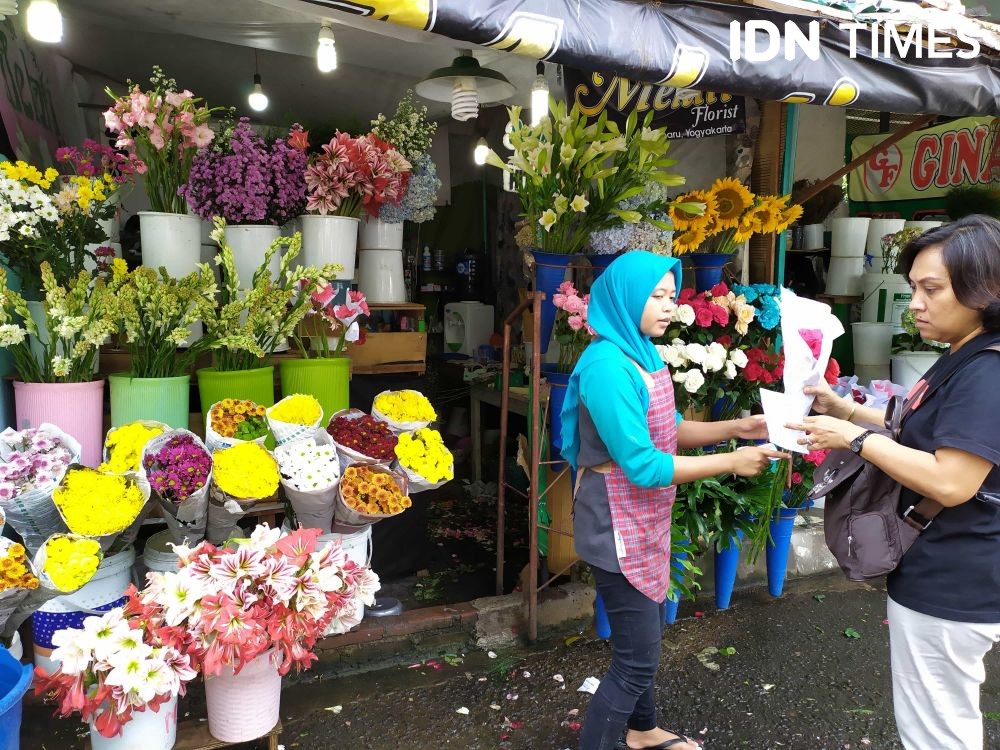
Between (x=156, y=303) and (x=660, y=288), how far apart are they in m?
1.73

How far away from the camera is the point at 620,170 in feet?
9.77

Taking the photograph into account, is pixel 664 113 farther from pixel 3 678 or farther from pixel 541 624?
pixel 3 678

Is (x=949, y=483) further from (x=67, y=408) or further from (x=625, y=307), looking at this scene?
(x=67, y=408)

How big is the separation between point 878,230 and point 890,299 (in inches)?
24.7

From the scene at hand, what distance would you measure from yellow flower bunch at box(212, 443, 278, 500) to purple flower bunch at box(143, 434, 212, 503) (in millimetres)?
46

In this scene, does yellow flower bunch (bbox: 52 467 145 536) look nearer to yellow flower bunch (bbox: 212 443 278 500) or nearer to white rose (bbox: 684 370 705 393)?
yellow flower bunch (bbox: 212 443 278 500)

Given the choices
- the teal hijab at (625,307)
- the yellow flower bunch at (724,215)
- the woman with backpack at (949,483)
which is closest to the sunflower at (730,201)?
the yellow flower bunch at (724,215)

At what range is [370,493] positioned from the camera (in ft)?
8.05

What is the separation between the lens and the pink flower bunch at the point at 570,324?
297 centimetres

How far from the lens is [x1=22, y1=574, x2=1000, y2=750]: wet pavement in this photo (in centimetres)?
272

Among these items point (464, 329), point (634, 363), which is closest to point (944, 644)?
point (634, 363)

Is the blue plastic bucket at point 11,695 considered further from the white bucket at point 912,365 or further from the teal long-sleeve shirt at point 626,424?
the white bucket at point 912,365

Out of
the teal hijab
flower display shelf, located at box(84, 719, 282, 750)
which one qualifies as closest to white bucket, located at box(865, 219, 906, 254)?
the teal hijab

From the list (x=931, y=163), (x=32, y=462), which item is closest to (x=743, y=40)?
(x=32, y=462)
